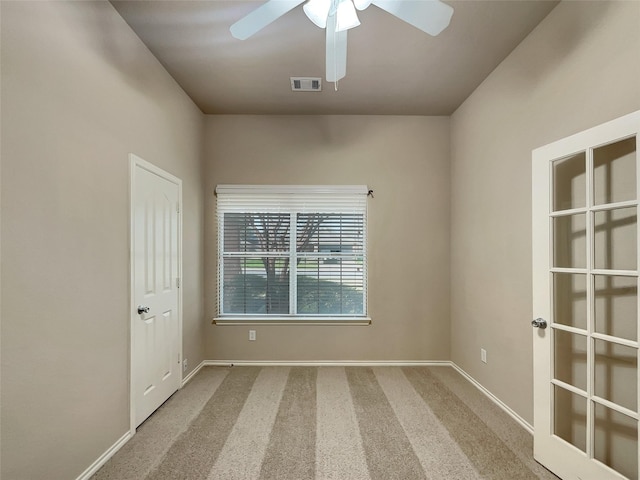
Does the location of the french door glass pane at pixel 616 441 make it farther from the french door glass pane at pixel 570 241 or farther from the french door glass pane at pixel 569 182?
the french door glass pane at pixel 569 182

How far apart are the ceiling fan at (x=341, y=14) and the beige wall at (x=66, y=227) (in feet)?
3.10

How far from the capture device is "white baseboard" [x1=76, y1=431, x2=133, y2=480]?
176 cm

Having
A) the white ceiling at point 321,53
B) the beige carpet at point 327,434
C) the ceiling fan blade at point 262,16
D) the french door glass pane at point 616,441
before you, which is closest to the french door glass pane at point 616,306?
the french door glass pane at point 616,441

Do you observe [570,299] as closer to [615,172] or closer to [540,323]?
[540,323]

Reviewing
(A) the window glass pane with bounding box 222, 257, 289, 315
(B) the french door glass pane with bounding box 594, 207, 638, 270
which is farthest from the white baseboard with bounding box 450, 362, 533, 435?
(A) the window glass pane with bounding box 222, 257, 289, 315

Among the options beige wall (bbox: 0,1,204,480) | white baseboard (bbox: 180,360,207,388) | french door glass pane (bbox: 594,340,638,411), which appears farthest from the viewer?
white baseboard (bbox: 180,360,207,388)

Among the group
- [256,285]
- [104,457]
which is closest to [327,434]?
[104,457]

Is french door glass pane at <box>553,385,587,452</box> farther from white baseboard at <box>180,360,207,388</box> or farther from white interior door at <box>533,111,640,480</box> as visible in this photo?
white baseboard at <box>180,360,207,388</box>

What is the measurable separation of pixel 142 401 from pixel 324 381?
1.60 metres

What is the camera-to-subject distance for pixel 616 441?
1.55 metres

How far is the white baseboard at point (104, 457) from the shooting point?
1.76m

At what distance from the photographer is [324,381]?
308cm

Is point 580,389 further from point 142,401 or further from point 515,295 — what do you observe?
point 142,401

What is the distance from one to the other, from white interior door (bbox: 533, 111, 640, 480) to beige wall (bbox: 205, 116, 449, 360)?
5.31 feet
